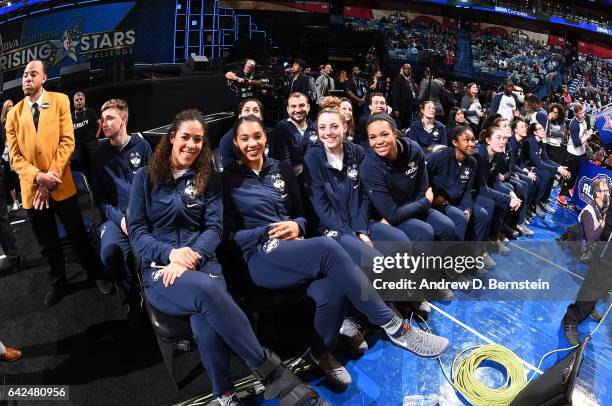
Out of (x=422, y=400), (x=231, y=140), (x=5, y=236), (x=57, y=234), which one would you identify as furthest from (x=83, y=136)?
(x=422, y=400)

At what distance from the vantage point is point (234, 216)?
2.30 m

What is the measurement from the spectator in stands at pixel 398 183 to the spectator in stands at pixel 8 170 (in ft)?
12.4

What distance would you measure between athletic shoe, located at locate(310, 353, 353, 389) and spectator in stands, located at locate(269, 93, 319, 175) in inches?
65.6

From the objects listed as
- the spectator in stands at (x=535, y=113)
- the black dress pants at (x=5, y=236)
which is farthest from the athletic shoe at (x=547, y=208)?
the black dress pants at (x=5, y=236)

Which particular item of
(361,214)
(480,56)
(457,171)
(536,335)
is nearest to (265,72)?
(457,171)

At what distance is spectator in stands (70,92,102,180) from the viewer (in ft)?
10.4

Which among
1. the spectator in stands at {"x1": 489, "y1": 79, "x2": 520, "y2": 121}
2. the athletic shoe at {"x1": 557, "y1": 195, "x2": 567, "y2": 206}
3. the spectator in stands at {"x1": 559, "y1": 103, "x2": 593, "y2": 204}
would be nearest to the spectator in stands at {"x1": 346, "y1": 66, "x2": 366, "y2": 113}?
the spectator in stands at {"x1": 489, "y1": 79, "x2": 520, "y2": 121}

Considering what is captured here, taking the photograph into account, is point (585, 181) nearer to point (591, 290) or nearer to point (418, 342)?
point (591, 290)

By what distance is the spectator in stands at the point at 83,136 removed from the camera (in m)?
3.18

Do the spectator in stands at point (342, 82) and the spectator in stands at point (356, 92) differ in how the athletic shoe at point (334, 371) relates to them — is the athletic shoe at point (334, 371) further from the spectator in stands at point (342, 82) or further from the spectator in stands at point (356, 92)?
the spectator in stands at point (342, 82)

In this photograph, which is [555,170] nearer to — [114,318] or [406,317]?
[406,317]

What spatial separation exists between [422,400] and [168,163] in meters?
1.77

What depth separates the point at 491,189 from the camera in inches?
148

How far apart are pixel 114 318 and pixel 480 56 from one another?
18.4 metres
